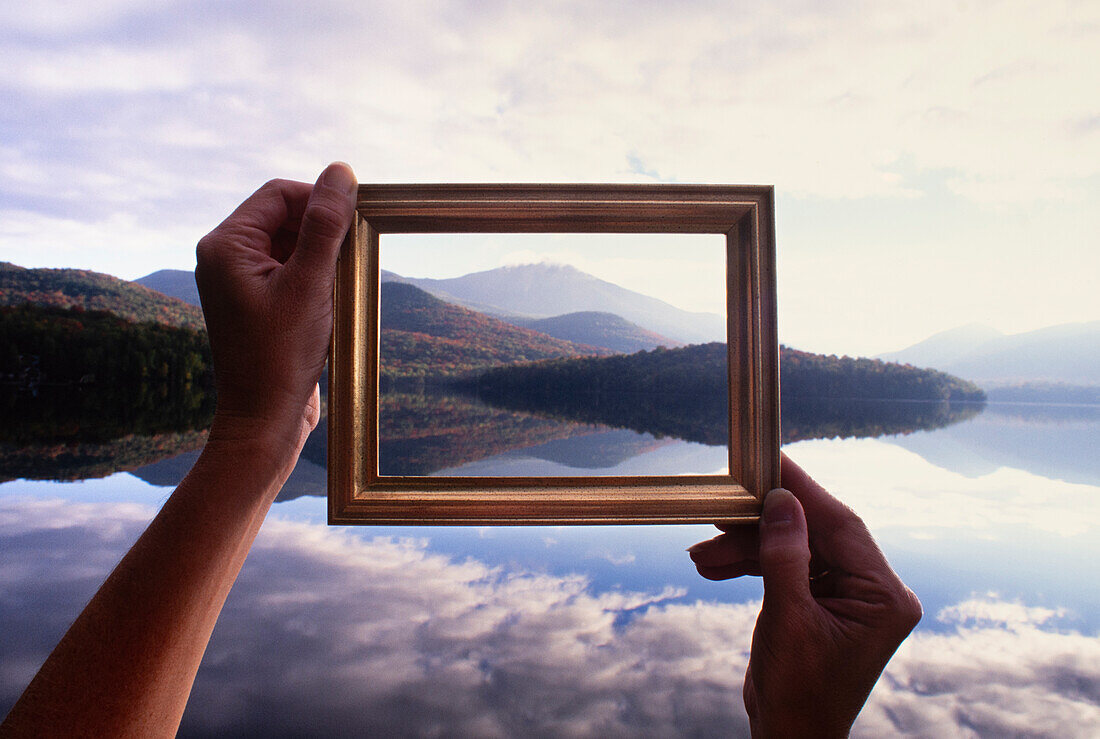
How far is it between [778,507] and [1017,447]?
28945 mm

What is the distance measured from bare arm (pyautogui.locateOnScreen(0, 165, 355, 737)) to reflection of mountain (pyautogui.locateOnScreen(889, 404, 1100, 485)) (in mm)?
20402

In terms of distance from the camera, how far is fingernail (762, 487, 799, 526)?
112cm

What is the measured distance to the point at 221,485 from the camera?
92 centimetres

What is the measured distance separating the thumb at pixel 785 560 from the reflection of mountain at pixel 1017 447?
19688mm

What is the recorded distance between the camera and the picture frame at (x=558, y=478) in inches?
45.6

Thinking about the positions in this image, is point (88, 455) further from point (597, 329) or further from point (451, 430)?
point (597, 329)

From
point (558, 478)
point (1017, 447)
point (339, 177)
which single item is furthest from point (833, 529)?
point (1017, 447)

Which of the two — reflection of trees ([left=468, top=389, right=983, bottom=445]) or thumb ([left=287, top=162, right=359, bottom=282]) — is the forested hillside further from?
thumb ([left=287, top=162, right=359, bottom=282])

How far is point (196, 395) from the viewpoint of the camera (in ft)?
113

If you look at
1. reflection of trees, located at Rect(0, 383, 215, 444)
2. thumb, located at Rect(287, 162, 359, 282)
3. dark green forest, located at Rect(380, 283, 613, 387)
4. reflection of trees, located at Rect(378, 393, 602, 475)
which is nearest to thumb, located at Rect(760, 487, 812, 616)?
reflection of trees, located at Rect(378, 393, 602, 475)

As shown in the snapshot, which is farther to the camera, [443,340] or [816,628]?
[443,340]

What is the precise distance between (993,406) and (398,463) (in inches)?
2214

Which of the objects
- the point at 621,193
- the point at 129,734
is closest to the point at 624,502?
the point at 621,193

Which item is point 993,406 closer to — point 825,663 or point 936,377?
point 936,377
